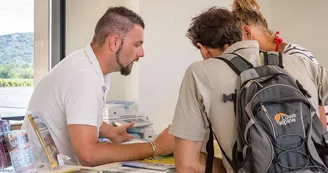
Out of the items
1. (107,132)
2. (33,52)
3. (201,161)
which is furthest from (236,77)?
(33,52)

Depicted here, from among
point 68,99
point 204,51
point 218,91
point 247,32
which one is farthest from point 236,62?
point 68,99

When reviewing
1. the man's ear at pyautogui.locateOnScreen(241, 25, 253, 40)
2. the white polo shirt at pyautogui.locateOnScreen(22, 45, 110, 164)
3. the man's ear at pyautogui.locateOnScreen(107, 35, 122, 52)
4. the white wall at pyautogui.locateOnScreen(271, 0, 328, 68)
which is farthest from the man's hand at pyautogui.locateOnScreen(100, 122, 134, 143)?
the white wall at pyautogui.locateOnScreen(271, 0, 328, 68)

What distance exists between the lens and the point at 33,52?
12.4 feet

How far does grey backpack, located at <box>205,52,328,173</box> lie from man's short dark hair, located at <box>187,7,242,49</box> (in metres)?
0.29

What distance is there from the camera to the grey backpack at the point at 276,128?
3.90 ft

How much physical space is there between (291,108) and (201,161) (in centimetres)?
41

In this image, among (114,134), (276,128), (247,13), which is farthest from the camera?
(114,134)

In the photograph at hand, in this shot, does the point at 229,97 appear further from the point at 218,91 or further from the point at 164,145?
the point at 164,145

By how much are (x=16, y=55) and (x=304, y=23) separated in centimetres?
268

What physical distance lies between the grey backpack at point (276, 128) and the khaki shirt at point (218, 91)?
5 centimetres

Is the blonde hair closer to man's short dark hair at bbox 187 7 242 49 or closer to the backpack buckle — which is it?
man's short dark hair at bbox 187 7 242 49

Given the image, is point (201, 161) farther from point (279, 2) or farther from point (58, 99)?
point (279, 2)

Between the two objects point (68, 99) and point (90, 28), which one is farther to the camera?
point (90, 28)

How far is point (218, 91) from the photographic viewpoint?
136 centimetres
